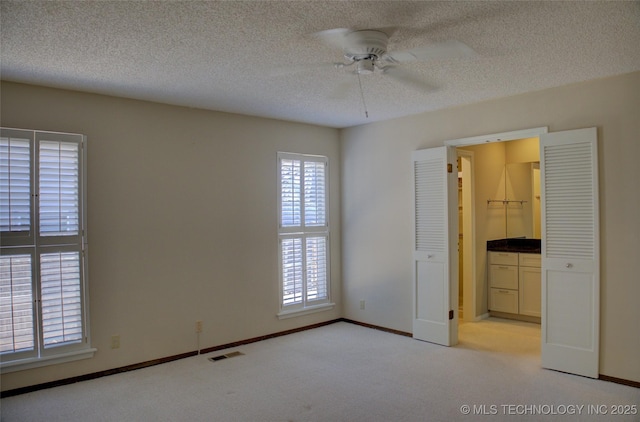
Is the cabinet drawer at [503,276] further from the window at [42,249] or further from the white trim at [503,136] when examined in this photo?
the window at [42,249]

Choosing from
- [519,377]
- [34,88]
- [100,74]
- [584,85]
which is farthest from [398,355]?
[34,88]

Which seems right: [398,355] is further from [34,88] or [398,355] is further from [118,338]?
[34,88]

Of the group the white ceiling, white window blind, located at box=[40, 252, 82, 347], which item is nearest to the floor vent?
white window blind, located at box=[40, 252, 82, 347]

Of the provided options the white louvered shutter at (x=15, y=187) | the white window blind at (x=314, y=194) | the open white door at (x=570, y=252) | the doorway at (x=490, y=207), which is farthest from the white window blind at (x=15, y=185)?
the doorway at (x=490, y=207)

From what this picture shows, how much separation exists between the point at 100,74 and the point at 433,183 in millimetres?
3257

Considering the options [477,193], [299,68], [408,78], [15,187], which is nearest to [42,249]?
[15,187]

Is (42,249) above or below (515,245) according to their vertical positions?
above

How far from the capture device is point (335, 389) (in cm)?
355

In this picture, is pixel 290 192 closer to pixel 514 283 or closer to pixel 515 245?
pixel 514 283

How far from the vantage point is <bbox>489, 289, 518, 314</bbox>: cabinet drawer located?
5.71 meters

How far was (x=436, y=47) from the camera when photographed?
2.62 m

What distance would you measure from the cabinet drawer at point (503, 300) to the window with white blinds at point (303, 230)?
7.15ft

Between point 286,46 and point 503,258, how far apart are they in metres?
4.25

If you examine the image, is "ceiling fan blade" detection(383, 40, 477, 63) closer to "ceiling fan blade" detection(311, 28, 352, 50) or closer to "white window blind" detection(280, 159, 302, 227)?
"ceiling fan blade" detection(311, 28, 352, 50)
